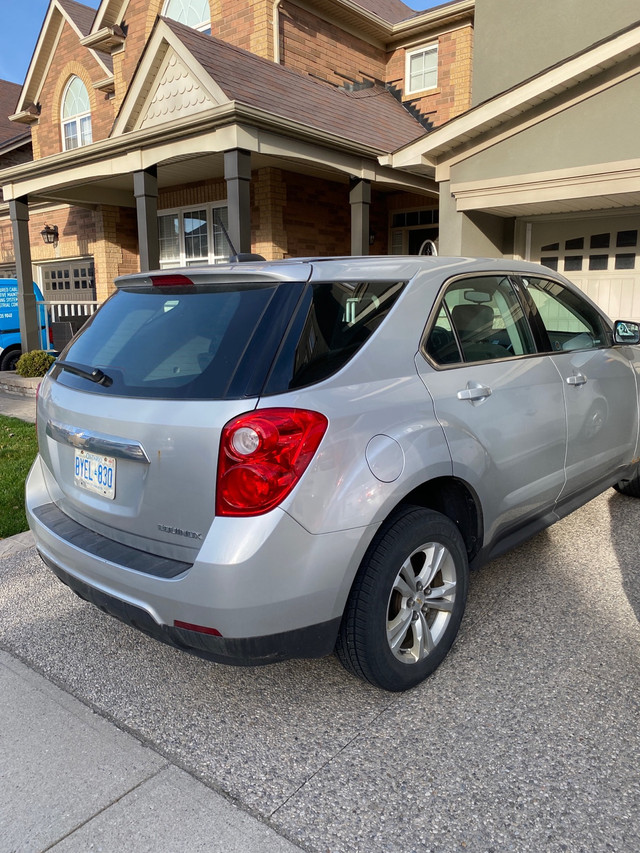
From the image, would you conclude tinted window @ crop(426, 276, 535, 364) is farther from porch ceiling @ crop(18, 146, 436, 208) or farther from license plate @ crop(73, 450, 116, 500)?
porch ceiling @ crop(18, 146, 436, 208)

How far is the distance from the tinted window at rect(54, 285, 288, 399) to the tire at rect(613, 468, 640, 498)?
3.49 m

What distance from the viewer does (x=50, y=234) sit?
16.4m

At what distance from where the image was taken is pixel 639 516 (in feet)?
15.3

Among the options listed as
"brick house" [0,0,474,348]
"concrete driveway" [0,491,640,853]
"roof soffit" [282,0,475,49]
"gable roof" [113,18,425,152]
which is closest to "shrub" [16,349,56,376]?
"brick house" [0,0,474,348]

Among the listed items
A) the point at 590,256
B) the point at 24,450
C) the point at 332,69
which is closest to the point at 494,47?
the point at 590,256

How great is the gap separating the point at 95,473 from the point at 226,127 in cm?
708

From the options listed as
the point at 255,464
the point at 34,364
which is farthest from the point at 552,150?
the point at 34,364

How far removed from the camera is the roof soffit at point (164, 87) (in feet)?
29.9

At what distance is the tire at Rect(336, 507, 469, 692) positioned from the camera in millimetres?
2498

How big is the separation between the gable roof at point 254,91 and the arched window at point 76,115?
6.84m

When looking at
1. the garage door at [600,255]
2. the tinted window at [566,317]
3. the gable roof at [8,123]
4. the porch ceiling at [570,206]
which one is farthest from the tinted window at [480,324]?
the gable roof at [8,123]

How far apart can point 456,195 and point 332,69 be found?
620 cm

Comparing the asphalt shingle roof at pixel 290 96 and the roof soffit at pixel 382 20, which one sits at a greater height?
the roof soffit at pixel 382 20

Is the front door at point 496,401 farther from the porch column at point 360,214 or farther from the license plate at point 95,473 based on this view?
the porch column at point 360,214
